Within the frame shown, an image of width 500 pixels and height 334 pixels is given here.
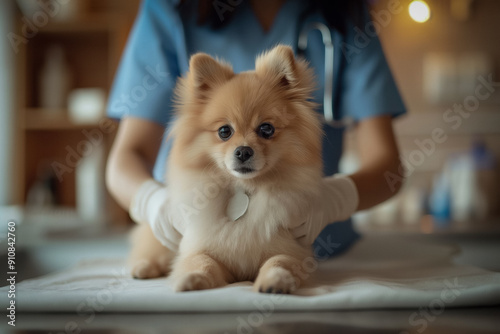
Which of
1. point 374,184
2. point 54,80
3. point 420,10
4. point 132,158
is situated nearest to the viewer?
point 374,184

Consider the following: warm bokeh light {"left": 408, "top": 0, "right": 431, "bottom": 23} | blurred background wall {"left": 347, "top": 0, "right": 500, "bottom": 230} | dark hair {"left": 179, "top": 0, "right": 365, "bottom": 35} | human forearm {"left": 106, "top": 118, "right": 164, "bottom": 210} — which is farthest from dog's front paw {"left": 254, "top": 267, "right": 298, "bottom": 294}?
blurred background wall {"left": 347, "top": 0, "right": 500, "bottom": 230}

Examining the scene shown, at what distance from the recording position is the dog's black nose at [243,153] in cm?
84

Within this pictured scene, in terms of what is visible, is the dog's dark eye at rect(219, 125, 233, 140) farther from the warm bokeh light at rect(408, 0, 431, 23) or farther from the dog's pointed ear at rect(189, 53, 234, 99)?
the warm bokeh light at rect(408, 0, 431, 23)

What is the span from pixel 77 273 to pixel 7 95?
6.92 feet

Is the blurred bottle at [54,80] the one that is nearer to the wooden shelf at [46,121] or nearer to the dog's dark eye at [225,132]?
the wooden shelf at [46,121]

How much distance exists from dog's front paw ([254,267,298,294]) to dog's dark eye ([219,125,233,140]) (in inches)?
11.4

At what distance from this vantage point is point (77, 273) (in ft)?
3.42

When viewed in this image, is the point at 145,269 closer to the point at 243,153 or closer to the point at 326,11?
the point at 243,153

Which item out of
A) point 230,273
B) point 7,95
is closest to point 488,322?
point 230,273

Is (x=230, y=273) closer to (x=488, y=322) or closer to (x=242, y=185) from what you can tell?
(x=242, y=185)

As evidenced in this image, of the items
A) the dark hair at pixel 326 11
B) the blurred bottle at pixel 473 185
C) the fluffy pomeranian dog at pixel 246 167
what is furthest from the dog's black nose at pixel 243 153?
the blurred bottle at pixel 473 185

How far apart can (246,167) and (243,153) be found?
0.03m

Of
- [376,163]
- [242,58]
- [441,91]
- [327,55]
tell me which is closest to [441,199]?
[441,91]

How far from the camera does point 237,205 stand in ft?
3.04
